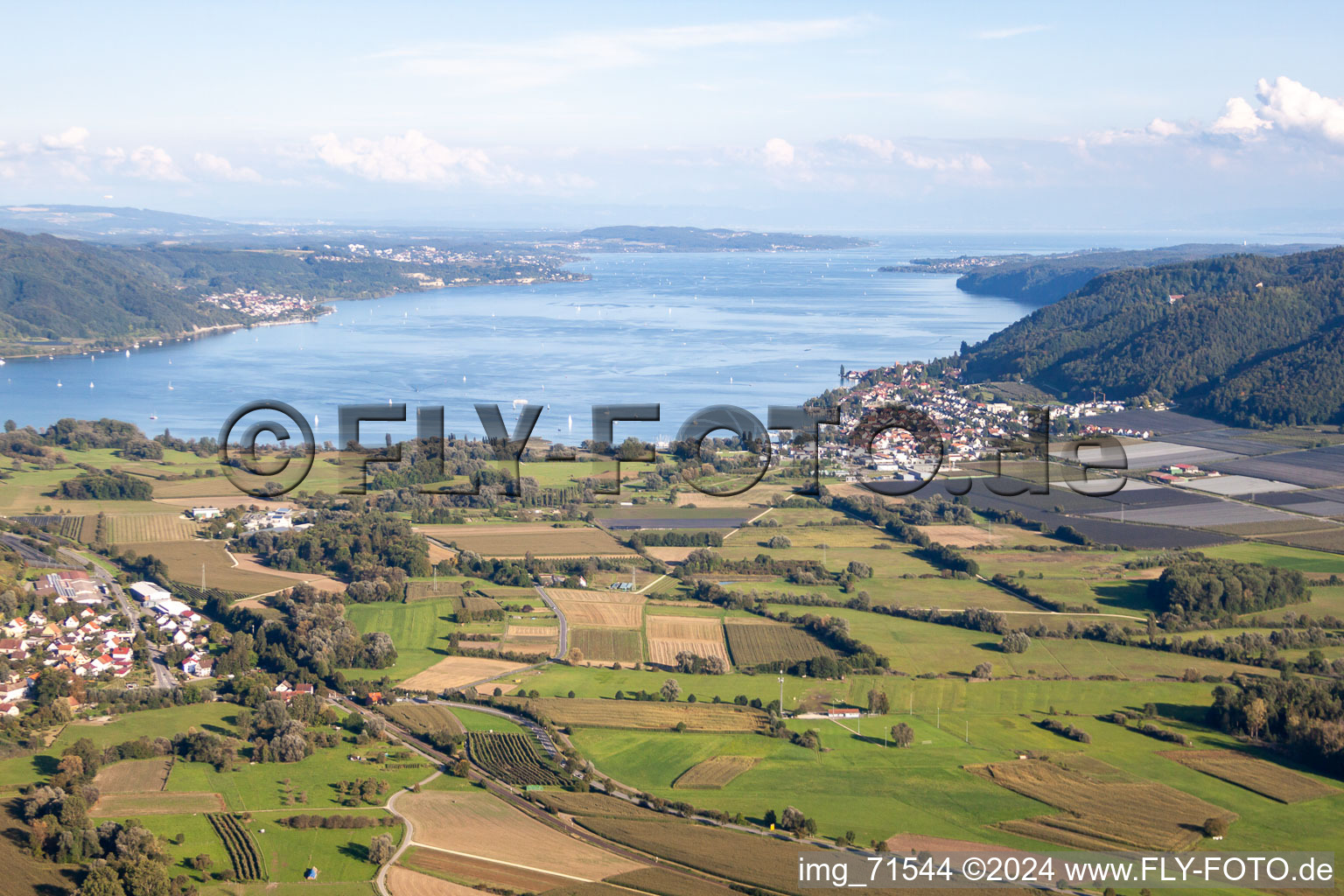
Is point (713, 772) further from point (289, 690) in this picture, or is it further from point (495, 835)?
point (289, 690)

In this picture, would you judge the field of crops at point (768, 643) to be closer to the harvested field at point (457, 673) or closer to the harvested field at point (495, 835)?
the harvested field at point (457, 673)

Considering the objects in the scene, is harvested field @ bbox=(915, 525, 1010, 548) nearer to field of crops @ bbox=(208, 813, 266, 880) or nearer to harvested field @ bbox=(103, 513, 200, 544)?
field of crops @ bbox=(208, 813, 266, 880)

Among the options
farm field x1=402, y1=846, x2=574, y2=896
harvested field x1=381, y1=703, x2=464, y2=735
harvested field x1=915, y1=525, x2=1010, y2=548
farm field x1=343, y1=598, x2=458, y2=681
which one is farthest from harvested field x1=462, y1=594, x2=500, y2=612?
harvested field x1=915, y1=525, x2=1010, y2=548

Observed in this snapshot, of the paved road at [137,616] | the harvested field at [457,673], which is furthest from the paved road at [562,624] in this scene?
the paved road at [137,616]

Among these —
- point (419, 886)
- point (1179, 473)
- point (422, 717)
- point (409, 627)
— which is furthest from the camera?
point (1179, 473)

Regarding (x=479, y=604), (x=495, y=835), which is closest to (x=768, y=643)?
(x=479, y=604)

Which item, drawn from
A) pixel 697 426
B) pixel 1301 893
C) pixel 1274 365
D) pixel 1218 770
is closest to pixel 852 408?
pixel 697 426

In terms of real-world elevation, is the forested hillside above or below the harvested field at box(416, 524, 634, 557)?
above
